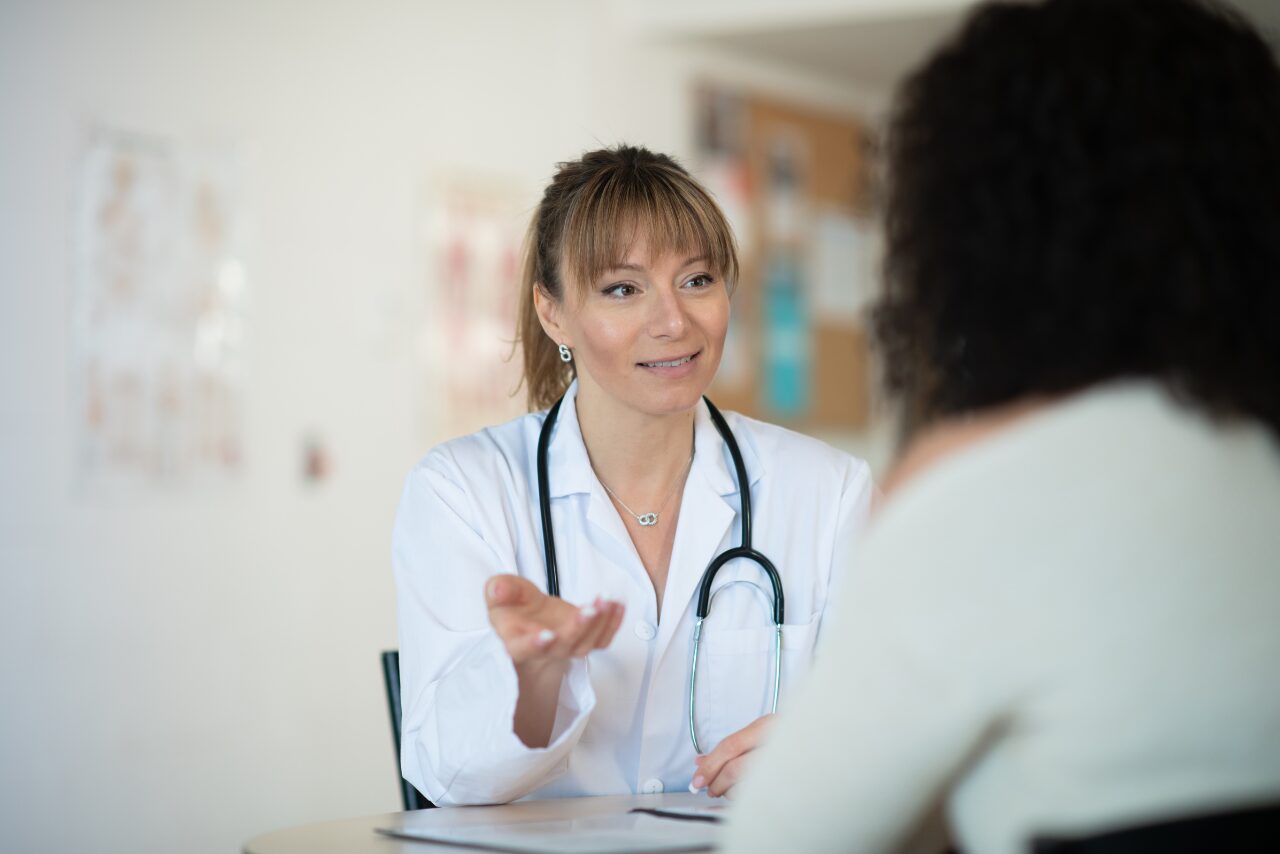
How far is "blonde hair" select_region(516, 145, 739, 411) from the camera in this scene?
1937mm

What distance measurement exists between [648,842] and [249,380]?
2440mm

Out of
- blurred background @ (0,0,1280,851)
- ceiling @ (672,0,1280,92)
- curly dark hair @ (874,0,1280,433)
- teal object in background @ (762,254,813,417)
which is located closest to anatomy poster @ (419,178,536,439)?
blurred background @ (0,0,1280,851)

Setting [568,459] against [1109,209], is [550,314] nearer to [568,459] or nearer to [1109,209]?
[568,459]

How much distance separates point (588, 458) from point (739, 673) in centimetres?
38

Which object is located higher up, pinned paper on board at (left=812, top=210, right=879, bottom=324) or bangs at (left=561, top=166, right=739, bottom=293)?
pinned paper on board at (left=812, top=210, right=879, bottom=324)

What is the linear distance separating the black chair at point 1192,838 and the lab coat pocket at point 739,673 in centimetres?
98

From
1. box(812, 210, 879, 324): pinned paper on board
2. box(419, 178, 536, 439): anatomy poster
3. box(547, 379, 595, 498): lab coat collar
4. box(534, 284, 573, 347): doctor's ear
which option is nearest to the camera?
box(547, 379, 595, 498): lab coat collar

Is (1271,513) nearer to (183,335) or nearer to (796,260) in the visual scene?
(183,335)

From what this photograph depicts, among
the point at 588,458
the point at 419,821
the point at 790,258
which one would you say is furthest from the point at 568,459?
the point at 790,258

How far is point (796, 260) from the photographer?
5.14 meters

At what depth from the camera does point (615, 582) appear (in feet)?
6.03

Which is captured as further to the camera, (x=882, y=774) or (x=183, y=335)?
(x=183, y=335)

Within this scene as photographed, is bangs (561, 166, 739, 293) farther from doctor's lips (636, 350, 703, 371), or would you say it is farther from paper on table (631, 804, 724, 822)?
paper on table (631, 804, 724, 822)

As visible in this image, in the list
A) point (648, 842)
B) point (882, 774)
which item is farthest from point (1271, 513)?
point (648, 842)
